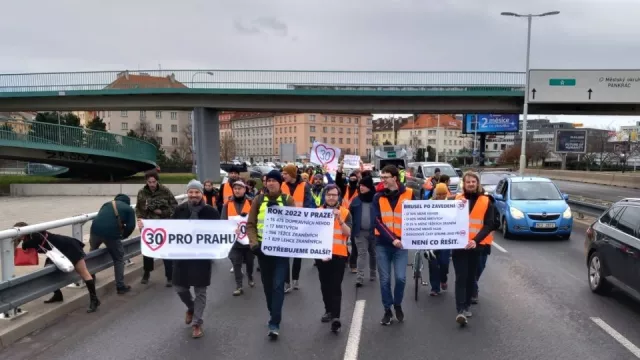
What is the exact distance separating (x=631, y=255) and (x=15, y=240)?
764 centimetres

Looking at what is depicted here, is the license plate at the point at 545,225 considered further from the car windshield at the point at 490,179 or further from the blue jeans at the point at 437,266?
the car windshield at the point at 490,179

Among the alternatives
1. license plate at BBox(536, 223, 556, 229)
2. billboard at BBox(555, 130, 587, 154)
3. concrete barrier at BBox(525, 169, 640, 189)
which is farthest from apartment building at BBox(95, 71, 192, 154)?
license plate at BBox(536, 223, 556, 229)

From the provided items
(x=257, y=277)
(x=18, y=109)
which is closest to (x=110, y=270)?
(x=257, y=277)

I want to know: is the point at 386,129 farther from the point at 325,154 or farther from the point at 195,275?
the point at 195,275

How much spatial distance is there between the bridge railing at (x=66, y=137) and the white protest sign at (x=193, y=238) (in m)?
26.2

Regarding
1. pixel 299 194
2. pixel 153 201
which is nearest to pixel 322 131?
pixel 153 201

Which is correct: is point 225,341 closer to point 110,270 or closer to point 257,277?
point 257,277

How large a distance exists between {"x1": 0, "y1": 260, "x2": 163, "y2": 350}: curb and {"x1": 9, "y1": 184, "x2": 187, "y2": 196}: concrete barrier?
23.2 meters

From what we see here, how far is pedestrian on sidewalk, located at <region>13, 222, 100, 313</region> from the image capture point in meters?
5.79

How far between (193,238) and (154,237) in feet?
1.95

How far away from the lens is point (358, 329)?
18.0 ft

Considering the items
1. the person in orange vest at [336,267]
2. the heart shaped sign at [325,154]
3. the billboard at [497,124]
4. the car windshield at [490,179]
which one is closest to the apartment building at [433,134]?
the billboard at [497,124]

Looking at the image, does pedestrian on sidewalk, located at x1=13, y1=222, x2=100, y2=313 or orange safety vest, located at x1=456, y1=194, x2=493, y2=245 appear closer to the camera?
orange safety vest, located at x1=456, y1=194, x2=493, y2=245

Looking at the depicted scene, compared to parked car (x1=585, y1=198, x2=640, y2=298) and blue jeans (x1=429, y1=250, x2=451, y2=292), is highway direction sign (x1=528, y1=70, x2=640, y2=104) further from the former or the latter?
blue jeans (x1=429, y1=250, x2=451, y2=292)
